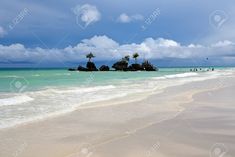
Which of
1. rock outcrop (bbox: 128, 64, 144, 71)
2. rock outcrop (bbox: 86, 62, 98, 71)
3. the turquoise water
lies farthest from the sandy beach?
rock outcrop (bbox: 128, 64, 144, 71)

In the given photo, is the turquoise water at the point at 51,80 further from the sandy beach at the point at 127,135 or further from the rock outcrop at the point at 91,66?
the rock outcrop at the point at 91,66

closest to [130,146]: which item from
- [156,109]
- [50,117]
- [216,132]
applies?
[216,132]

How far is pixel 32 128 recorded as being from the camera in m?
9.23

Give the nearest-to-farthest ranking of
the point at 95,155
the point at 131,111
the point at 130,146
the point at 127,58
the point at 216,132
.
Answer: the point at 95,155 < the point at 130,146 < the point at 216,132 < the point at 131,111 < the point at 127,58

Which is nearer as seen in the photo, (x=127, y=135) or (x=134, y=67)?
(x=127, y=135)

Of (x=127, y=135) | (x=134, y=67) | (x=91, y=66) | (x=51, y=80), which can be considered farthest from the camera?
(x=134, y=67)

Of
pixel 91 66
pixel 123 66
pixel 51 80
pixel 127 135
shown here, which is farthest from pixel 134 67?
pixel 127 135

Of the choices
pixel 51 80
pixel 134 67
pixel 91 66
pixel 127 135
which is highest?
pixel 91 66

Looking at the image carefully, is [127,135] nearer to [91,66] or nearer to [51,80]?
[51,80]

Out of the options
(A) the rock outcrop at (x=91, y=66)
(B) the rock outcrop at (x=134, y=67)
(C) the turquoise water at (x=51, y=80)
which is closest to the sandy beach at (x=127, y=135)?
(C) the turquoise water at (x=51, y=80)

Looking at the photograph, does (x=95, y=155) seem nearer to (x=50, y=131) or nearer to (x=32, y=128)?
(x=50, y=131)

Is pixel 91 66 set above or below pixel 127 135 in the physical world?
above

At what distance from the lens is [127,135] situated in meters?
8.25

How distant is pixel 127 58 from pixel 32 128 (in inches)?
4327
